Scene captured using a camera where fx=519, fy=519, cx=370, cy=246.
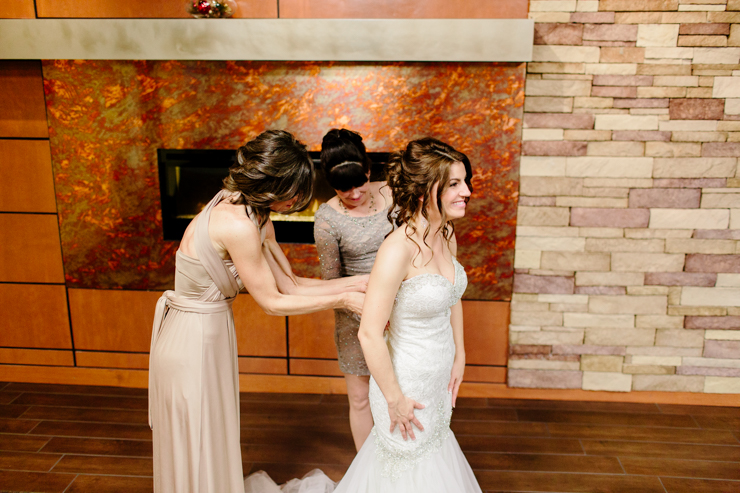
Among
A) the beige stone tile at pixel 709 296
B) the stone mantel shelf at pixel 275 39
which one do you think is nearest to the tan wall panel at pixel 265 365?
the stone mantel shelf at pixel 275 39

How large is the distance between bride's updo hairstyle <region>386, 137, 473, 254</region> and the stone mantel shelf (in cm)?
137

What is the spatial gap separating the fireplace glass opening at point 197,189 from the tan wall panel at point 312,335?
0.50 m

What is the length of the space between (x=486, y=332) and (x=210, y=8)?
2.47m

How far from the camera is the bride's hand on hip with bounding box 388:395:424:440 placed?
1.66 metres

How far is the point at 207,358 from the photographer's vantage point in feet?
6.09

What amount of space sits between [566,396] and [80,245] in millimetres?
3230

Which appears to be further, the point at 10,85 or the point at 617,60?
the point at 10,85

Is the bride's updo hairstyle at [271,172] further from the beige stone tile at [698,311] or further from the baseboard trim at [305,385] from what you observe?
the beige stone tile at [698,311]

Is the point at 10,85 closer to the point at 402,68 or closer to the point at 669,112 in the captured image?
the point at 402,68

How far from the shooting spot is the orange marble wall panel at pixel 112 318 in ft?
11.0

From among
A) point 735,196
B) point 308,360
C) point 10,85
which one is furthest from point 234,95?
point 735,196

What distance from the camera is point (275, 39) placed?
284 cm

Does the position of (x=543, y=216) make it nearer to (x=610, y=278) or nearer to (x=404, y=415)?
(x=610, y=278)

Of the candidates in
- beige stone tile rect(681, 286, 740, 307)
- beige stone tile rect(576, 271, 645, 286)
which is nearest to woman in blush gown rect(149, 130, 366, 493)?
beige stone tile rect(576, 271, 645, 286)
